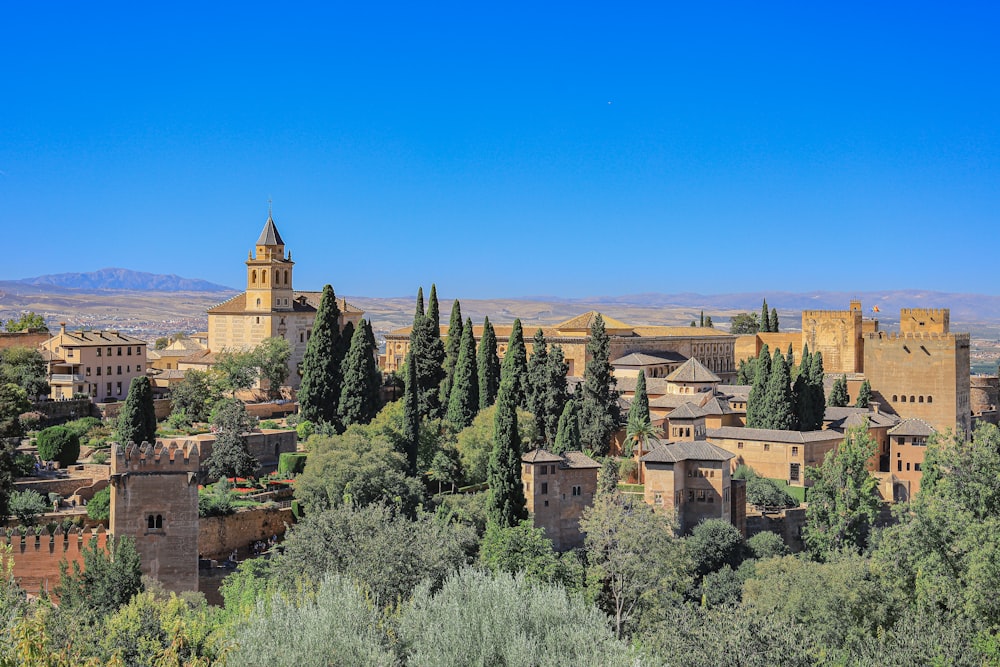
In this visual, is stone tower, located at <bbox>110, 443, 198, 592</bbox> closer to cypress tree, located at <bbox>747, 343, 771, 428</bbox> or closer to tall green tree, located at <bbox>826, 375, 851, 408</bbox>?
cypress tree, located at <bbox>747, 343, 771, 428</bbox>

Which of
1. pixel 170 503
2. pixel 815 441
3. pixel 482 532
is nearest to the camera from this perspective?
pixel 170 503

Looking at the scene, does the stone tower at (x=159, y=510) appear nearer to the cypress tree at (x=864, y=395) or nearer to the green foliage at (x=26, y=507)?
the green foliage at (x=26, y=507)

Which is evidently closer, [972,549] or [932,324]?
[972,549]

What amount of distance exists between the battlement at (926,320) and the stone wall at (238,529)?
1661 inches

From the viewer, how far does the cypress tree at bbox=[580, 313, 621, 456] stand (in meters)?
45.5

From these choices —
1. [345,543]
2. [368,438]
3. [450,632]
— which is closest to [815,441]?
[368,438]

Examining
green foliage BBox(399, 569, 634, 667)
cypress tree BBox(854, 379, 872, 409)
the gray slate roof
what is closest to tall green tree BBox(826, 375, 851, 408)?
cypress tree BBox(854, 379, 872, 409)

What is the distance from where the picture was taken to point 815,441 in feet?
154

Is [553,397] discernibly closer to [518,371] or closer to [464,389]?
[518,371]

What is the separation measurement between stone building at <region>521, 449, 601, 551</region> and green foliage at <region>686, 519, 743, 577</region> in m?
3.69

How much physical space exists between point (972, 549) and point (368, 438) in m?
19.5

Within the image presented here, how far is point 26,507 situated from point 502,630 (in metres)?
17.0

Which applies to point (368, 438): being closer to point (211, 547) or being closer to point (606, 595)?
point (211, 547)

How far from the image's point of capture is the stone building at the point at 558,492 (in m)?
37.4
